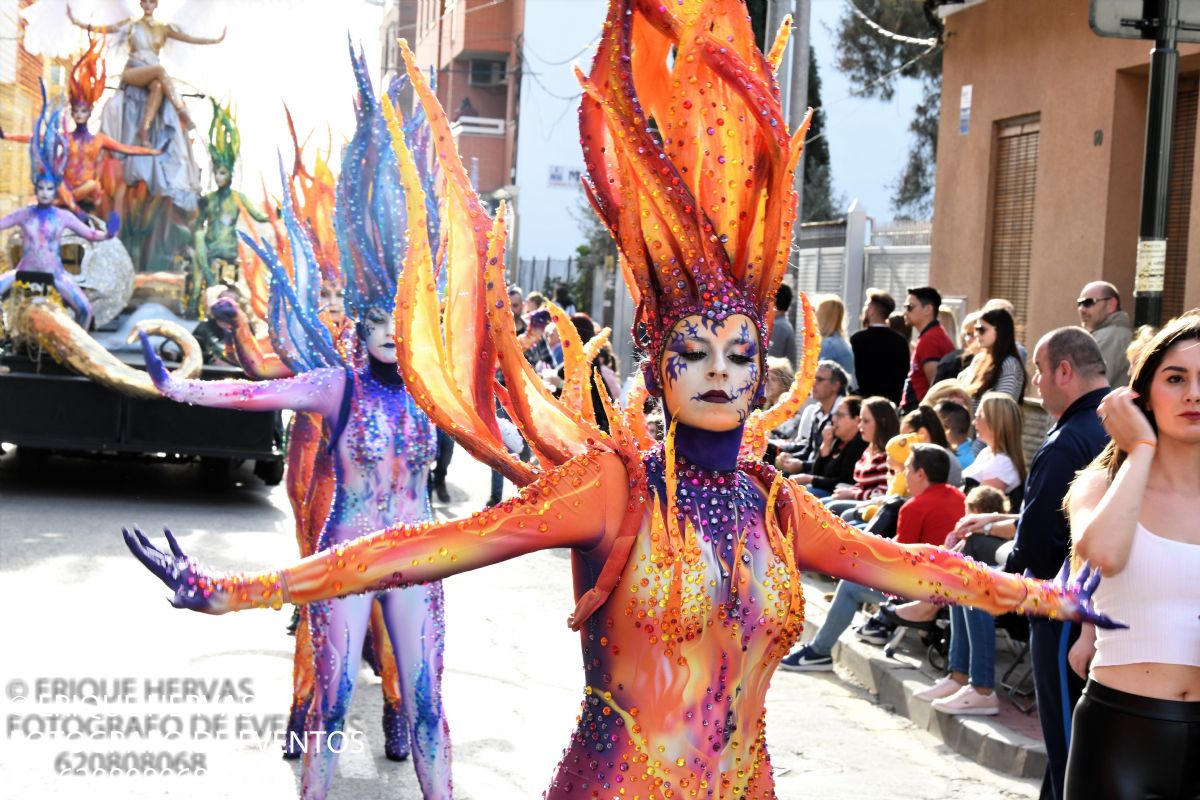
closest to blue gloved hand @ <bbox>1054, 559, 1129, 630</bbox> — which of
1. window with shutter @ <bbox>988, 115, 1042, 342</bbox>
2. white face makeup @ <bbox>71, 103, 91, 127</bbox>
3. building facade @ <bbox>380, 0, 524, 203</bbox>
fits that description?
window with shutter @ <bbox>988, 115, 1042, 342</bbox>

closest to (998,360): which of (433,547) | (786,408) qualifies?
(786,408)

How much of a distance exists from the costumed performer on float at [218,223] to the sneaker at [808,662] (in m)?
8.91

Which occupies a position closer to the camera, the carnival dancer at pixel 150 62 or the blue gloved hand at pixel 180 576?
the blue gloved hand at pixel 180 576

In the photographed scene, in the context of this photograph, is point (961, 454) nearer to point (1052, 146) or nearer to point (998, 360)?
point (998, 360)

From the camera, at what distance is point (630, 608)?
3139 millimetres

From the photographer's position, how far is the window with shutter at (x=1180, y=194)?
1100 cm

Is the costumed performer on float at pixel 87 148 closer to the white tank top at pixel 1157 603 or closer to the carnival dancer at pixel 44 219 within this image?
the carnival dancer at pixel 44 219

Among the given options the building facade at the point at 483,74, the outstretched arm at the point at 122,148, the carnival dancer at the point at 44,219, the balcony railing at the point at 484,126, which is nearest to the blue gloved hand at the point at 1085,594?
the carnival dancer at the point at 44,219

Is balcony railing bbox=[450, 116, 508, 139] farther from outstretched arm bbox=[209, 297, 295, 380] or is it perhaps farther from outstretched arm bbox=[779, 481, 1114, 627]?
outstretched arm bbox=[779, 481, 1114, 627]

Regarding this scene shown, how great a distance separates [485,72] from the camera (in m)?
42.8

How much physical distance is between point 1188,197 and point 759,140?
8645 mm

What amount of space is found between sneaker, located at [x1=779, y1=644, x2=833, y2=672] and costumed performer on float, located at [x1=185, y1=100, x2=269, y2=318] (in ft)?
29.2

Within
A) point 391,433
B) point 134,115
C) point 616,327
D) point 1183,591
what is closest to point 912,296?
point 391,433

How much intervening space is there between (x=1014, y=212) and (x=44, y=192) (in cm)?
873
